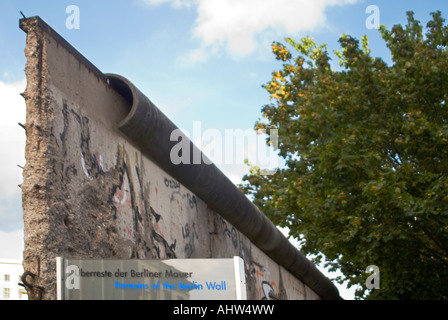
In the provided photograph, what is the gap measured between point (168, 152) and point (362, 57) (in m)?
7.90

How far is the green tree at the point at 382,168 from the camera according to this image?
10.0 m

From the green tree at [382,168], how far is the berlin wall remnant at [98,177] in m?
4.37

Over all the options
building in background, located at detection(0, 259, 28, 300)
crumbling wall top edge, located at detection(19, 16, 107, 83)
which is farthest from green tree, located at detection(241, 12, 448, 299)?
building in background, located at detection(0, 259, 28, 300)

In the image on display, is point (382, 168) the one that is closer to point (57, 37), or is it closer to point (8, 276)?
point (57, 37)

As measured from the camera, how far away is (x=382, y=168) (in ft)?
33.6

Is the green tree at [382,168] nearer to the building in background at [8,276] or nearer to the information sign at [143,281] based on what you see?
the information sign at [143,281]

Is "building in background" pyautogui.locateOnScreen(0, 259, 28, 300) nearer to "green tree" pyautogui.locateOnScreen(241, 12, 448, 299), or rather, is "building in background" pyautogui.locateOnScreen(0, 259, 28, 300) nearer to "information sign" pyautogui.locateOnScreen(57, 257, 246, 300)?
"green tree" pyautogui.locateOnScreen(241, 12, 448, 299)

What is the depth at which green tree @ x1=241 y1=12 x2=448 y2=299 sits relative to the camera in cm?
1002

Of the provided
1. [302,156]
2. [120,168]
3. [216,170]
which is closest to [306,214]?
[302,156]

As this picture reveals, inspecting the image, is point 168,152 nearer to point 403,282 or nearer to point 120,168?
point 120,168

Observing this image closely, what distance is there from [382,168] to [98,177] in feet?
23.3

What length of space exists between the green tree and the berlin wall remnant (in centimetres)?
437

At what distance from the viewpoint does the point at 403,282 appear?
1173 centimetres

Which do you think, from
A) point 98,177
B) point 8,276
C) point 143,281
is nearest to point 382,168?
point 98,177
